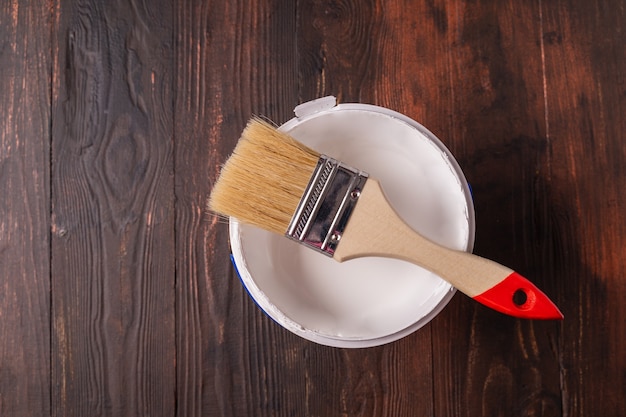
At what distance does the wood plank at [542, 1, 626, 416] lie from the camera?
86 centimetres

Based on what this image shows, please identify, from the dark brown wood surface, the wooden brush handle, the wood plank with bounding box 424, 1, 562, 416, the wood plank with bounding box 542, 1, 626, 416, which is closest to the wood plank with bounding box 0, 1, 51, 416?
the dark brown wood surface

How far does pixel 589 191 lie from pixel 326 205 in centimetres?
43

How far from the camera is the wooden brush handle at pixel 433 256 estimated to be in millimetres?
650

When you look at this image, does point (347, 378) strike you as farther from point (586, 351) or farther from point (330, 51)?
point (330, 51)

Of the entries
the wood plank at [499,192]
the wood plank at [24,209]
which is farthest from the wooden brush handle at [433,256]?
the wood plank at [24,209]

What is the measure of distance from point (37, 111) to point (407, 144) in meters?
0.54

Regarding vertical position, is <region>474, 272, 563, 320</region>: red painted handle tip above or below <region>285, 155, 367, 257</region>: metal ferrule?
below

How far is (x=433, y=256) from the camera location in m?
0.66

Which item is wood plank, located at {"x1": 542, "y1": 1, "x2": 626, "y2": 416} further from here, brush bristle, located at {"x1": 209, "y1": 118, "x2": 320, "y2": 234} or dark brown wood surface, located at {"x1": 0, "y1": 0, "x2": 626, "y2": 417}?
brush bristle, located at {"x1": 209, "y1": 118, "x2": 320, "y2": 234}

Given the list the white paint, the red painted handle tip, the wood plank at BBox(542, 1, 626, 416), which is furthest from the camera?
the wood plank at BBox(542, 1, 626, 416)

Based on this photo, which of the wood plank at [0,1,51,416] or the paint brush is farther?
the wood plank at [0,1,51,416]

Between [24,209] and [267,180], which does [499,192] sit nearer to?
[267,180]

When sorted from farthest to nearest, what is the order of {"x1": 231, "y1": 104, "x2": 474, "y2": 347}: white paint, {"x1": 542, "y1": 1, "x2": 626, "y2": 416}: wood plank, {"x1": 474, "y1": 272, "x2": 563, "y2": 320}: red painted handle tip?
{"x1": 542, "y1": 1, "x2": 626, "y2": 416}: wood plank < {"x1": 231, "y1": 104, "x2": 474, "y2": 347}: white paint < {"x1": 474, "y1": 272, "x2": 563, "y2": 320}: red painted handle tip

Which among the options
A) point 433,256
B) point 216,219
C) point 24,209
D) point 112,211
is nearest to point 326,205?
point 433,256
